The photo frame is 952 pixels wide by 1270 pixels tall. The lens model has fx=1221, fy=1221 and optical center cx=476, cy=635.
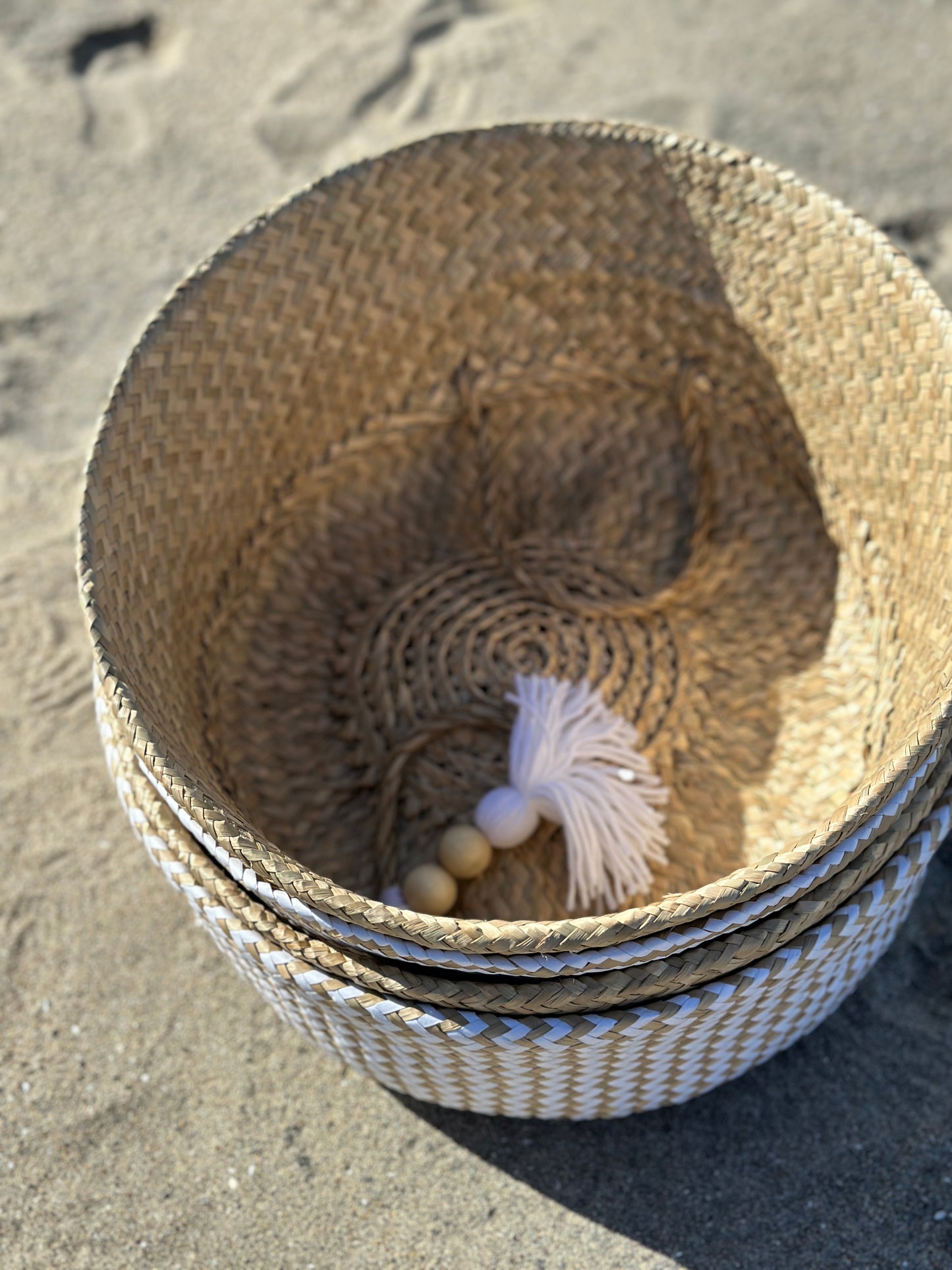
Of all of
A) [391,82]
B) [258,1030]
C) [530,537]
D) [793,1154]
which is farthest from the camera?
[391,82]

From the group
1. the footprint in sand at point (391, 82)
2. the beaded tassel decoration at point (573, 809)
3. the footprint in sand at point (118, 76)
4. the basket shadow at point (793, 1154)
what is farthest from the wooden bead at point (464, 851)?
the footprint in sand at point (118, 76)

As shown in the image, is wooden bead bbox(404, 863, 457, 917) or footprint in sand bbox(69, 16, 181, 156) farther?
footprint in sand bbox(69, 16, 181, 156)

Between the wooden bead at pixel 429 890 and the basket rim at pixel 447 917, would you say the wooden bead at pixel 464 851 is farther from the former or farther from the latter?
the basket rim at pixel 447 917

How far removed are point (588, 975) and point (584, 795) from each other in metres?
0.38

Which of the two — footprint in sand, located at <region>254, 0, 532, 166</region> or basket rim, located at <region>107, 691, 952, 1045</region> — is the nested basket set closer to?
basket rim, located at <region>107, 691, 952, 1045</region>

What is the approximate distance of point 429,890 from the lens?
1202mm

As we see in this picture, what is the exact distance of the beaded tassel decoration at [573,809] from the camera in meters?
1.24

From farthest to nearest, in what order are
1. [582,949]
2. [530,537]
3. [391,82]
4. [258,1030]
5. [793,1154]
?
[391,82]
[530,537]
[258,1030]
[793,1154]
[582,949]

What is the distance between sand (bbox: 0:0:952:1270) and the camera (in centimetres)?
111

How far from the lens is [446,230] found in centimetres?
148

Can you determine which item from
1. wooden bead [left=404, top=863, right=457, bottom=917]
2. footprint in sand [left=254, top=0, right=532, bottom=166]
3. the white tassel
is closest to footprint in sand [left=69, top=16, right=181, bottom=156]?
footprint in sand [left=254, top=0, right=532, bottom=166]

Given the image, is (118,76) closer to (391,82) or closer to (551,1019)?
(391,82)

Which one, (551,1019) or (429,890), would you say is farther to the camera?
(429,890)

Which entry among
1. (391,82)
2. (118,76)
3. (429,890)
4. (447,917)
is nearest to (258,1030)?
(429,890)
